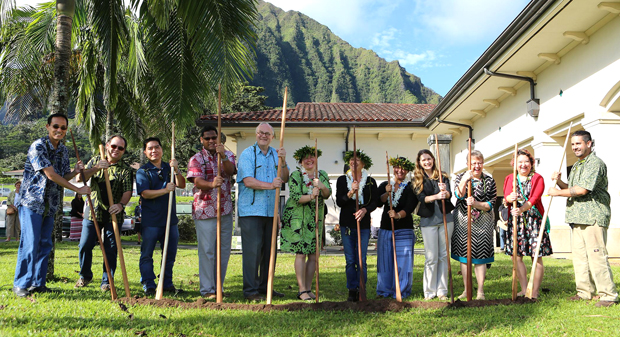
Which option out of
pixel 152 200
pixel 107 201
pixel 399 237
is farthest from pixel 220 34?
pixel 399 237

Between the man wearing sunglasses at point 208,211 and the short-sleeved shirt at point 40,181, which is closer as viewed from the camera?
the short-sleeved shirt at point 40,181

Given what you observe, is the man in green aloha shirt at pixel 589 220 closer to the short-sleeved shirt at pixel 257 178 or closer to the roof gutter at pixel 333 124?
the short-sleeved shirt at pixel 257 178

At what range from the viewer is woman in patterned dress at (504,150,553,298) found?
16.2ft

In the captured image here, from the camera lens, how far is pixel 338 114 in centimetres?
1678

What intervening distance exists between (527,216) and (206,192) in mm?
3721

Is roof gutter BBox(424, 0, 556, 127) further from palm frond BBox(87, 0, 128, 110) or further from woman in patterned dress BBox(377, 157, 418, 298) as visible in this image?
palm frond BBox(87, 0, 128, 110)

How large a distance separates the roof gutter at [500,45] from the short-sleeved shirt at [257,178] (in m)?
5.04

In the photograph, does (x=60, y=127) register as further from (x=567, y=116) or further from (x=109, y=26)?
(x=567, y=116)

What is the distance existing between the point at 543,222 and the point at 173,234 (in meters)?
4.15

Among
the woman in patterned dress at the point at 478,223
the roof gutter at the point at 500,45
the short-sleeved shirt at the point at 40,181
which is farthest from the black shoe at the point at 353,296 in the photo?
the roof gutter at the point at 500,45

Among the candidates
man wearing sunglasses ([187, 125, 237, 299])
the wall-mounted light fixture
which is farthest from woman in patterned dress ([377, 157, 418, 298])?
the wall-mounted light fixture

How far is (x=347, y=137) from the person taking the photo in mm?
15656

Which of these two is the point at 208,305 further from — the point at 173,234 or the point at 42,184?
the point at 42,184

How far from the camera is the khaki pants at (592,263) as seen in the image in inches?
178
